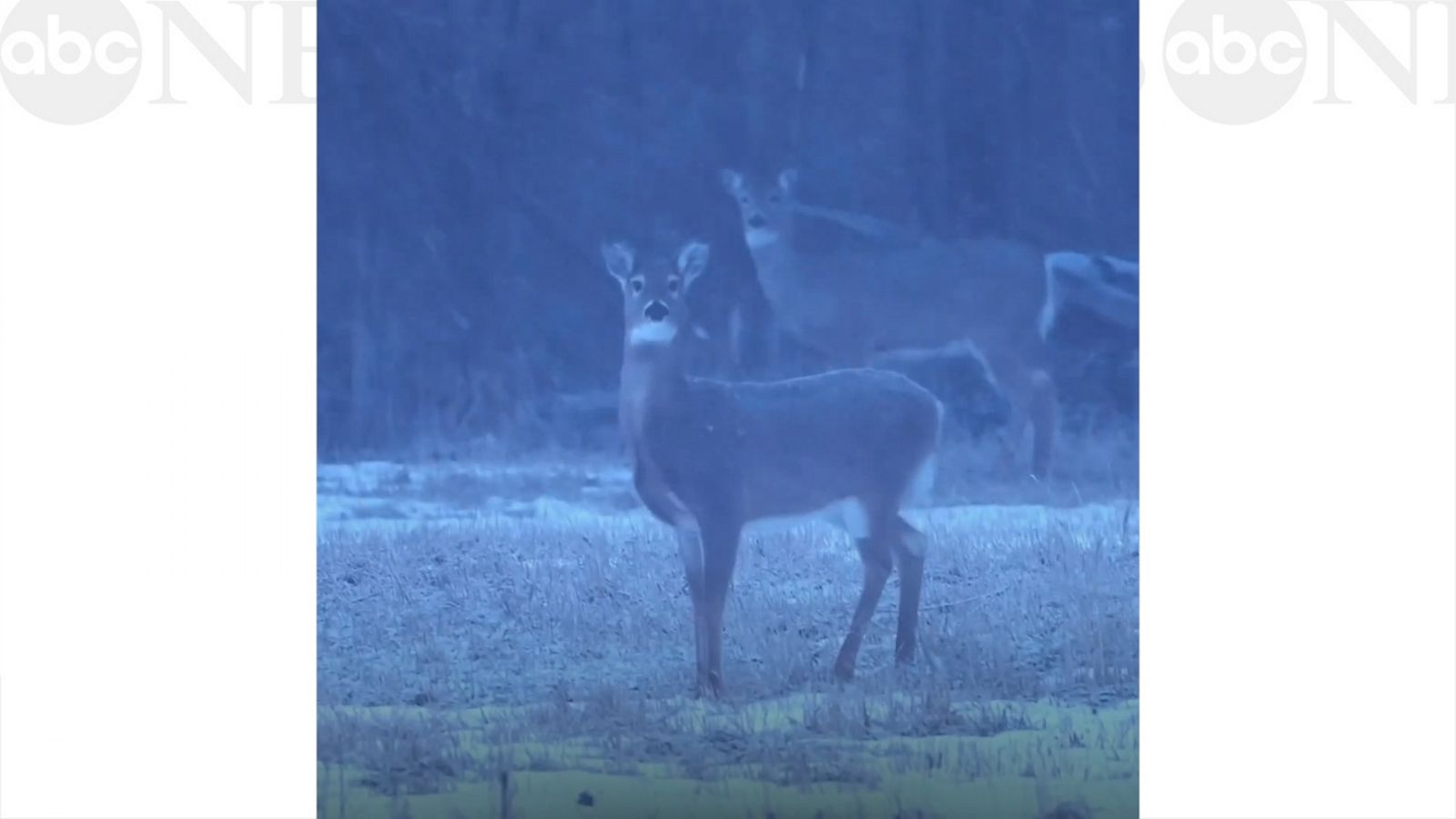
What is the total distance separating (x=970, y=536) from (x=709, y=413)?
0.77 meters

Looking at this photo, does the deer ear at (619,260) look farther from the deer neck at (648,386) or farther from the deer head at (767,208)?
the deer head at (767,208)

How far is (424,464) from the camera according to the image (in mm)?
3473

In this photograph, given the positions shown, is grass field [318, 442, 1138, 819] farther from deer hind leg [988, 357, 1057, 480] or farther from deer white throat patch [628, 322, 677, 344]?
deer white throat patch [628, 322, 677, 344]

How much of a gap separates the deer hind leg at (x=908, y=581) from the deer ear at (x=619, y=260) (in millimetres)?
978

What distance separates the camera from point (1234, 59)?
3.54 meters

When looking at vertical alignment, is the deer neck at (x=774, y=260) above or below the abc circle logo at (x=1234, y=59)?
below

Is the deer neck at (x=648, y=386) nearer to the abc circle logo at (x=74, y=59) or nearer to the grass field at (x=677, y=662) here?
the grass field at (x=677, y=662)

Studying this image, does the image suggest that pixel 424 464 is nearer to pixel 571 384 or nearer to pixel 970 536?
pixel 571 384

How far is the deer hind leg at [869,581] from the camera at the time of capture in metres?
3.41

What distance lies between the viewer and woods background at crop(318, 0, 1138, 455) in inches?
137

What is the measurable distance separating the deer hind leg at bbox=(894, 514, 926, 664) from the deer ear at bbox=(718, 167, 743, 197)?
0.98 metres

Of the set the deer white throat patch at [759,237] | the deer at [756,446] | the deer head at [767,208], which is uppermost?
the deer head at [767,208]

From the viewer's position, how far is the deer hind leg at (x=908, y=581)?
3.43 meters

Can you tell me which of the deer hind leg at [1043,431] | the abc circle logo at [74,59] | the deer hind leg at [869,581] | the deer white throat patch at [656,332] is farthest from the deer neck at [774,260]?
the abc circle logo at [74,59]
